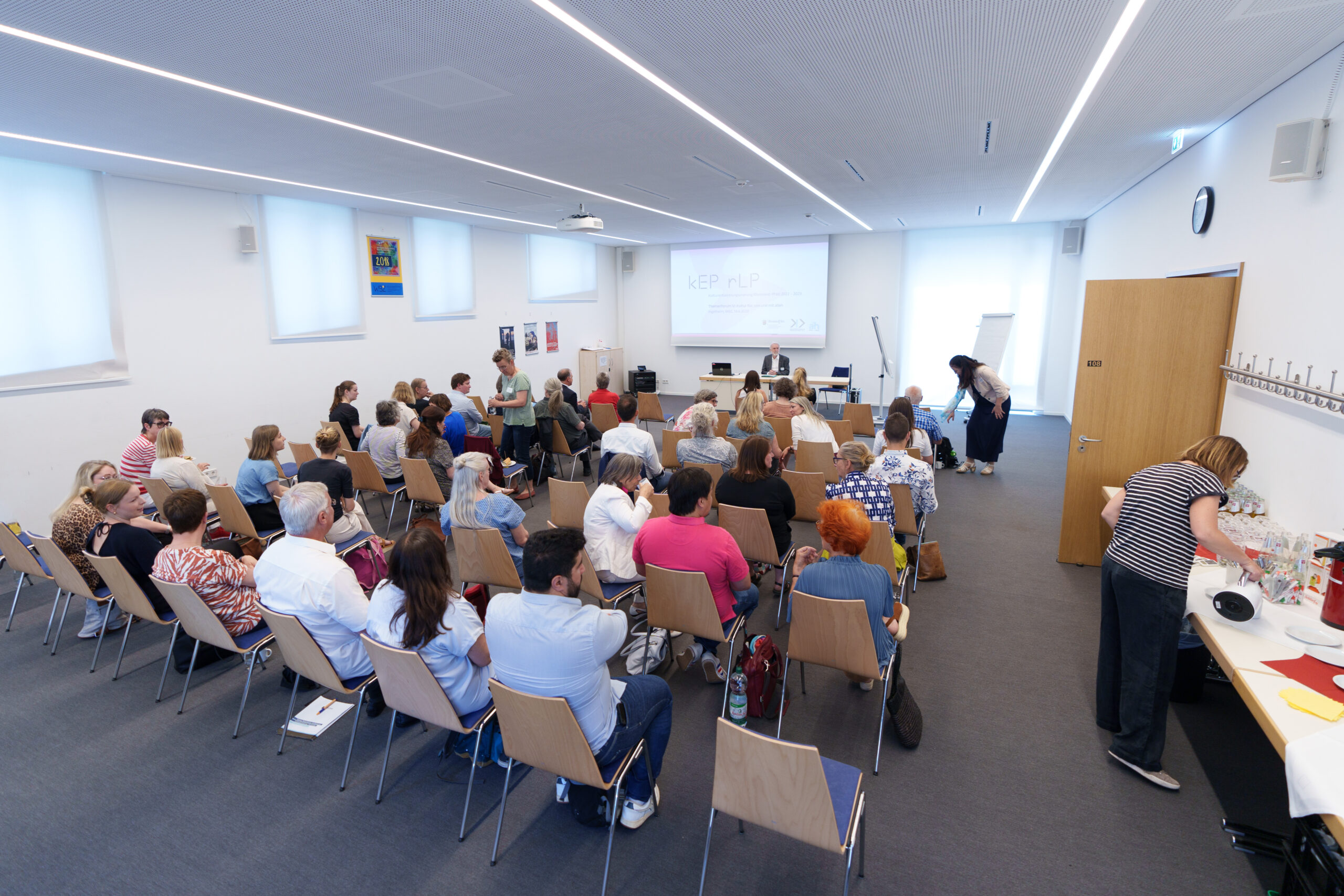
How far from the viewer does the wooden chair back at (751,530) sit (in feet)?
13.8

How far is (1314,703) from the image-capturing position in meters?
2.29

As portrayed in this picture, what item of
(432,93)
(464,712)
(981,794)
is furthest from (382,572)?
(981,794)

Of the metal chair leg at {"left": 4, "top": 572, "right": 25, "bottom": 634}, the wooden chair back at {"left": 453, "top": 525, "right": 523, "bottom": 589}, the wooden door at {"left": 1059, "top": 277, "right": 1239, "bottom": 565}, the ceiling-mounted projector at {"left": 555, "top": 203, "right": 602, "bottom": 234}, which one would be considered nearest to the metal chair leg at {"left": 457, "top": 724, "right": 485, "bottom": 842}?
the wooden chair back at {"left": 453, "top": 525, "right": 523, "bottom": 589}

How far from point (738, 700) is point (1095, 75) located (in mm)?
4343

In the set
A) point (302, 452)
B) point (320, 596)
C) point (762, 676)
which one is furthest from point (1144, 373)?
point (302, 452)

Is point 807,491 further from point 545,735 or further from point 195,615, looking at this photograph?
point 195,615

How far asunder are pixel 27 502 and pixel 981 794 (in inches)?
325

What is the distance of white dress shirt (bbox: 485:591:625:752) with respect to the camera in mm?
2328

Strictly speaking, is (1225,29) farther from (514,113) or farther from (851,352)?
(851,352)

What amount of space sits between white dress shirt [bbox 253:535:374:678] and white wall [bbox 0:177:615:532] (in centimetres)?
503

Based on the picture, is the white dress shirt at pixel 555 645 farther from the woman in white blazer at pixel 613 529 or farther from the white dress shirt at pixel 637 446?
the white dress shirt at pixel 637 446

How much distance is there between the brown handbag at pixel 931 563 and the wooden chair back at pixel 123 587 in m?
5.18

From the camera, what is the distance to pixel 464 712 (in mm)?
2818

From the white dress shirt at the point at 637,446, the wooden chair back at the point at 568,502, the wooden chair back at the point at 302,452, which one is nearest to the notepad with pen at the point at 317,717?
the wooden chair back at the point at 568,502
